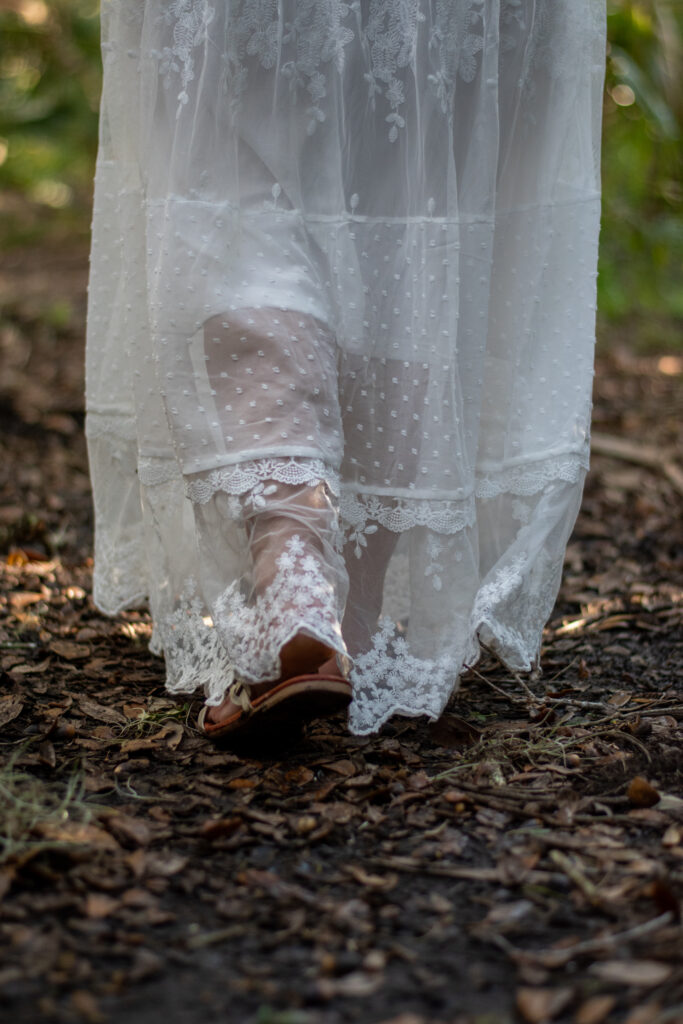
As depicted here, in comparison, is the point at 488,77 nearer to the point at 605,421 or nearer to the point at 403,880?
the point at 403,880

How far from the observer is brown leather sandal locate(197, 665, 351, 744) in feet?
3.89

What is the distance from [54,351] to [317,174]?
3.80 metres

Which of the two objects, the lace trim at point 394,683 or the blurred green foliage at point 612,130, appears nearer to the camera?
the lace trim at point 394,683

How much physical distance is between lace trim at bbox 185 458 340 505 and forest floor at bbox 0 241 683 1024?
39 cm

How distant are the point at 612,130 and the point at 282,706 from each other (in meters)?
3.52

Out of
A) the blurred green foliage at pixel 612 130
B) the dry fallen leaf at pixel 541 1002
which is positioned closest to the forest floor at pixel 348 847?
the dry fallen leaf at pixel 541 1002

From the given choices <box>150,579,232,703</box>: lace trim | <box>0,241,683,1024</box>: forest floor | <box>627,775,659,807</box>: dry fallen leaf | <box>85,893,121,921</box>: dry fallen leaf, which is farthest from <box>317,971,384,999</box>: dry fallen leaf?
<box>150,579,232,703</box>: lace trim

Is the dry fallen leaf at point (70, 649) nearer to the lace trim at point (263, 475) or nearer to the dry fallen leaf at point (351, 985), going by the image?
the lace trim at point (263, 475)

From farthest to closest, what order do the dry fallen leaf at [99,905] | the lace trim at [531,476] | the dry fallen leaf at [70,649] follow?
the dry fallen leaf at [70,649] → the lace trim at [531,476] → the dry fallen leaf at [99,905]

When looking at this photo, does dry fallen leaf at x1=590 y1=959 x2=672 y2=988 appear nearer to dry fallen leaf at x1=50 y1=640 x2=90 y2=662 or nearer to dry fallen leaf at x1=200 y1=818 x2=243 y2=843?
dry fallen leaf at x1=200 y1=818 x2=243 y2=843

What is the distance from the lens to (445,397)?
1.43 meters

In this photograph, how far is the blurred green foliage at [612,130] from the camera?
3.30 meters

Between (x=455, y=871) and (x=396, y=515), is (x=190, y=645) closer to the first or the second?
(x=396, y=515)

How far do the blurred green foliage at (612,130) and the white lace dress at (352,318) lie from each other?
173 cm
